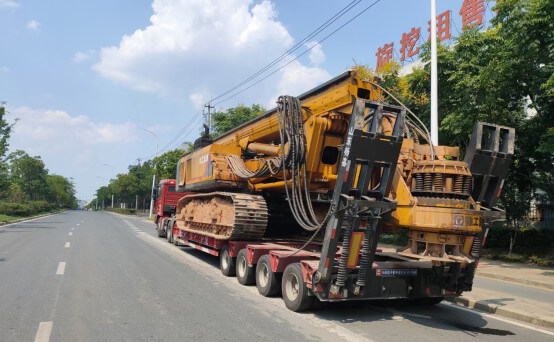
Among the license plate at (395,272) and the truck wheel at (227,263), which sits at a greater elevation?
the license plate at (395,272)

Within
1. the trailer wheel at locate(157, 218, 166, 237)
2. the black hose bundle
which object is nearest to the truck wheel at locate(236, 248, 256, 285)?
the black hose bundle

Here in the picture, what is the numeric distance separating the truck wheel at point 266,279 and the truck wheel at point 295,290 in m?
0.62

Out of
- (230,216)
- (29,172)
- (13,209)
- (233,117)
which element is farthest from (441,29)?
(29,172)

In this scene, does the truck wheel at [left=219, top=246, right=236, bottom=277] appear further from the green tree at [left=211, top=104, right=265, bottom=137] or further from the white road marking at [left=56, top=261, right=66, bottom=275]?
the green tree at [left=211, top=104, right=265, bottom=137]

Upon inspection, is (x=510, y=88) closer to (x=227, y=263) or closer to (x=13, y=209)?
(x=227, y=263)

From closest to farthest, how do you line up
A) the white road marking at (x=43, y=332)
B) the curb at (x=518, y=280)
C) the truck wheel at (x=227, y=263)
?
the white road marking at (x=43, y=332) < the truck wheel at (x=227, y=263) < the curb at (x=518, y=280)

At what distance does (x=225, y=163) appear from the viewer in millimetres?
11086

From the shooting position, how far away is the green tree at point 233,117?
31.4 meters

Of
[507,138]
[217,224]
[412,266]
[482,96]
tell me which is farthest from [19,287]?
[482,96]

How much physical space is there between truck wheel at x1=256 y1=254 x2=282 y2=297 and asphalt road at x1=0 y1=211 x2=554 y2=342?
0.57 ft

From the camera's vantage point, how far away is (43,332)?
17.1ft

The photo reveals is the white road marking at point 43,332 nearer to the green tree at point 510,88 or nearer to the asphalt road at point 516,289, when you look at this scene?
the asphalt road at point 516,289

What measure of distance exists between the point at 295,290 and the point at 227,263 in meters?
3.40

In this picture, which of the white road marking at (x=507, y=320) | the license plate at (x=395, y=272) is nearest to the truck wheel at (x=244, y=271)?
the license plate at (x=395, y=272)
